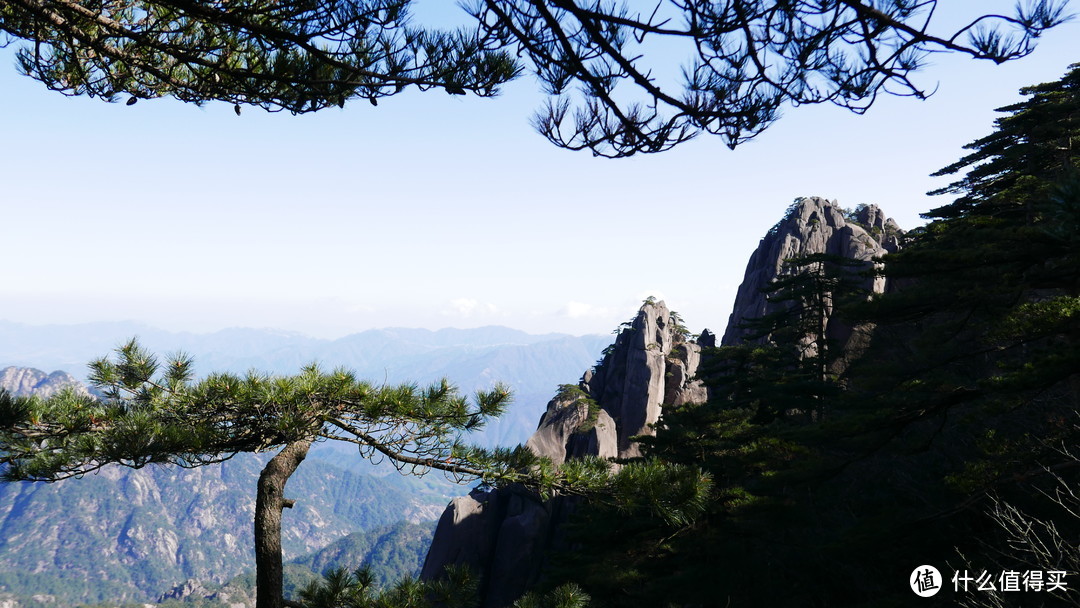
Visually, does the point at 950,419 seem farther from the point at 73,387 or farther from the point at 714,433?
the point at 73,387

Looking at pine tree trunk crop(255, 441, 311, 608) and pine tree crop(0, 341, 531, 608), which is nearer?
pine tree crop(0, 341, 531, 608)

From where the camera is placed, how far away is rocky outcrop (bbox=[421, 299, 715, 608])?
1003 inches

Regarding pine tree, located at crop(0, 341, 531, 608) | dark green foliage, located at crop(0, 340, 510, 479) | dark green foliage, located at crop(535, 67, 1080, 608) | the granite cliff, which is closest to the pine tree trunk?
pine tree, located at crop(0, 341, 531, 608)

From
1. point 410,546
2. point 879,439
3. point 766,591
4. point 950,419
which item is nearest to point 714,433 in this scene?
point 766,591

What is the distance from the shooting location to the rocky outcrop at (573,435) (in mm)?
25484

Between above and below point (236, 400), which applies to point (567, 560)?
below

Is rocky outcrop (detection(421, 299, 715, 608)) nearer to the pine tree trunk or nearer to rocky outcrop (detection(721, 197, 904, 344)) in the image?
rocky outcrop (detection(721, 197, 904, 344))

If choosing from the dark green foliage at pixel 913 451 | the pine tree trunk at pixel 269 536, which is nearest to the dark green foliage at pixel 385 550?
the dark green foliage at pixel 913 451

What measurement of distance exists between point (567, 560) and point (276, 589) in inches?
458

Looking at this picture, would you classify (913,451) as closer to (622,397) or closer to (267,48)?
(267,48)

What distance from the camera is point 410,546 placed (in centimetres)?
15400

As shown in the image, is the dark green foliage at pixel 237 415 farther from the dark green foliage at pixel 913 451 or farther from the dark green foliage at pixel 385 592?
the dark green foliage at pixel 913 451

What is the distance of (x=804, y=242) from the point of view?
34.7 meters

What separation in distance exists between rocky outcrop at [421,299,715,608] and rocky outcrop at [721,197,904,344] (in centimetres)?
443
